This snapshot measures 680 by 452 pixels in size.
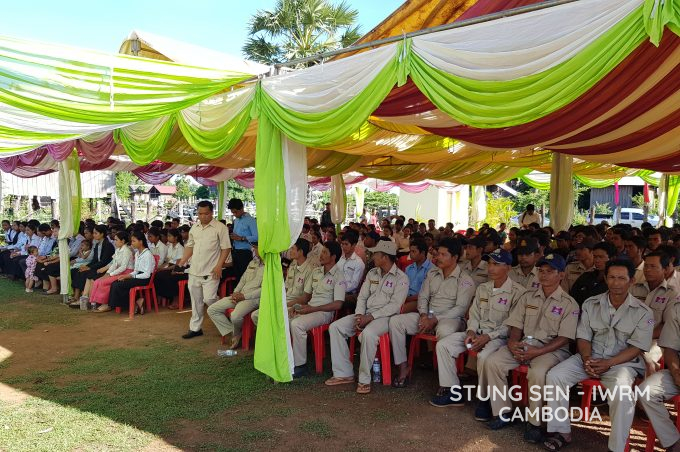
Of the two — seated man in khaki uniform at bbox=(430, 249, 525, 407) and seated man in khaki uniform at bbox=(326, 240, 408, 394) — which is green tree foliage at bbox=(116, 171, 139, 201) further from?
seated man in khaki uniform at bbox=(430, 249, 525, 407)

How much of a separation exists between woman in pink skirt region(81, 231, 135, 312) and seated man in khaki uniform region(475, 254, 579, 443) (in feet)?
19.1

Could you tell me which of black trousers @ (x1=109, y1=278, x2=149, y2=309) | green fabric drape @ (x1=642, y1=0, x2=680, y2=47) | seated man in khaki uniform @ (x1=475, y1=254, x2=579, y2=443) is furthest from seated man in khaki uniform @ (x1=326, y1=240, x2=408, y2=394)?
black trousers @ (x1=109, y1=278, x2=149, y2=309)

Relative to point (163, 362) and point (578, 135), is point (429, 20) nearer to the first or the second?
point (578, 135)

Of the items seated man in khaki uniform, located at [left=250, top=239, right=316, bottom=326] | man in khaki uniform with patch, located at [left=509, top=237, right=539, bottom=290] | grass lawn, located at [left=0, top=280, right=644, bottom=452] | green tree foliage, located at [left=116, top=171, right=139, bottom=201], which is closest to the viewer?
grass lawn, located at [left=0, top=280, right=644, bottom=452]

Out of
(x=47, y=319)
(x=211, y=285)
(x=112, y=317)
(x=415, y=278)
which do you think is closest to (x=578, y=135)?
(x=415, y=278)

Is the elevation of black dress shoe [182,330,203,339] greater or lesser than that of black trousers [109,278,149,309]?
lesser

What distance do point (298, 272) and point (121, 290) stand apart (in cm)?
325

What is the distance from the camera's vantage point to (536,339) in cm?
386

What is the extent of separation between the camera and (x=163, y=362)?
521cm

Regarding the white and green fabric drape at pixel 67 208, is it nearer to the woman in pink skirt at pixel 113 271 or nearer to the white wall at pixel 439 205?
the woman in pink skirt at pixel 113 271

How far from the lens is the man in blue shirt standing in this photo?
7.32 meters

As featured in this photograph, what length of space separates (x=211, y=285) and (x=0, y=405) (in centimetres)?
246

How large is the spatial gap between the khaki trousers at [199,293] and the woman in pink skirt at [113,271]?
2.10 meters

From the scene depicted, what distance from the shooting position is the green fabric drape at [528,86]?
2674 mm
